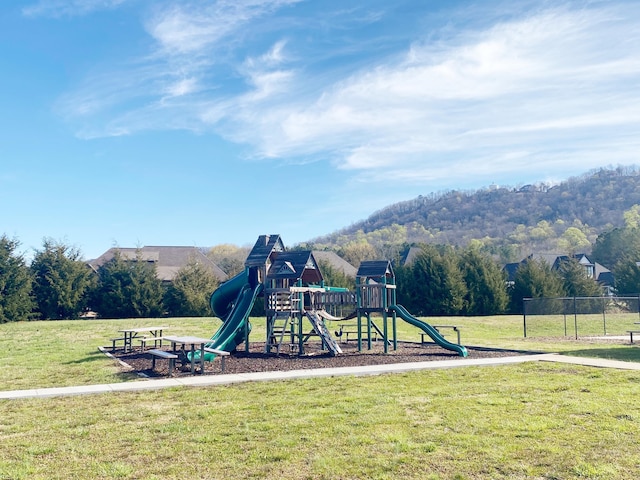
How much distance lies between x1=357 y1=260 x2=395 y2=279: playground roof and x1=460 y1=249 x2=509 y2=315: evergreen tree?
2112 cm

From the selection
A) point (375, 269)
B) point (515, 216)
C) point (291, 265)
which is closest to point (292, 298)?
point (291, 265)

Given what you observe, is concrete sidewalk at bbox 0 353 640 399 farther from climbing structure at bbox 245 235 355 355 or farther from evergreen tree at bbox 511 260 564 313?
evergreen tree at bbox 511 260 564 313

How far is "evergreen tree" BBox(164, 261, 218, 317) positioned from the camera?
121 feet

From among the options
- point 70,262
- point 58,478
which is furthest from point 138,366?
point 70,262

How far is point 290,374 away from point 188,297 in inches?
1011

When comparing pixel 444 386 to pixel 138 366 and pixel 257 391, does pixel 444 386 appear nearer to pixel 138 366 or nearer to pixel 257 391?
pixel 257 391

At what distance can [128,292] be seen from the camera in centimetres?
3588

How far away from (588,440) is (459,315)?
32514 mm

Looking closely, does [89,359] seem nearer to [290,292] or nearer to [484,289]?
[290,292]

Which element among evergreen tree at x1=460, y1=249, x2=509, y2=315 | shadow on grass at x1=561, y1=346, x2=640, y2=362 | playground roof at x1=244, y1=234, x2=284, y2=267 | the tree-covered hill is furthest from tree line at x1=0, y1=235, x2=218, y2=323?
the tree-covered hill

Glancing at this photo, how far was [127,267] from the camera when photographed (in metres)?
36.7

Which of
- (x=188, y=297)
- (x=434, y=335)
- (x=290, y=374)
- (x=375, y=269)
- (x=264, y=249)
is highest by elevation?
(x=264, y=249)

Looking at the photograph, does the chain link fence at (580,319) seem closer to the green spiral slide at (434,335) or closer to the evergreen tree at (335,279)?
the green spiral slide at (434,335)

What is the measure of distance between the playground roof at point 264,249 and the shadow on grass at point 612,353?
896 centimetres
